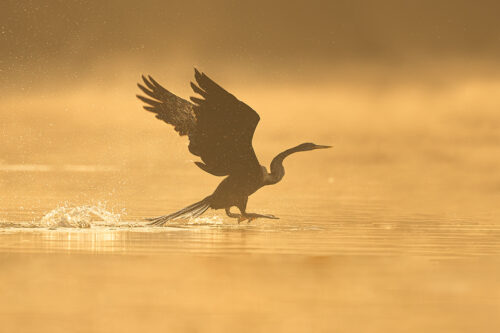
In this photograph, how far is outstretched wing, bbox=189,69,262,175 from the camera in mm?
13070

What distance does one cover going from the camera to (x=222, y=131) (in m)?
13.6

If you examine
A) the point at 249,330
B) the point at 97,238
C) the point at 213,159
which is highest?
the point at 213,159

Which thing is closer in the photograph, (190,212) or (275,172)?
(190,212)

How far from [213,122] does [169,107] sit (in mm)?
1228

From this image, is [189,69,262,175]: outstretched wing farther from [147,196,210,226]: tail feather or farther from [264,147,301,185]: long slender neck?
[147,196,210,226]: tail feather

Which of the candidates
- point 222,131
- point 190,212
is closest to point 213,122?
point 222,131

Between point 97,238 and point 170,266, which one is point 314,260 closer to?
point 170,266

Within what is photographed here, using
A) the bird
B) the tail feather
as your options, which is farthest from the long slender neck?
the tail feather

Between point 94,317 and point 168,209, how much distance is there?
36.6 feet

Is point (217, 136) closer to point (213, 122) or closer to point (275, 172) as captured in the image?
point (213, 122)

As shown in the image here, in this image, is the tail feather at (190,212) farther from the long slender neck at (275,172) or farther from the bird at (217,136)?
the long slender neck at (275,172)

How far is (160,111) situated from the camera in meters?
14.6

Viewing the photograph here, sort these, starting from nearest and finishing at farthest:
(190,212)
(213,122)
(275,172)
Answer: (213,122)
(190,212)
(275,172)

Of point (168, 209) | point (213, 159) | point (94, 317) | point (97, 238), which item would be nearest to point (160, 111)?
point (213, 159)
